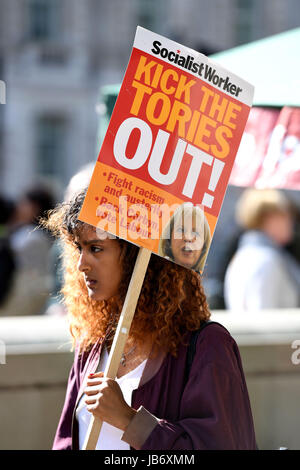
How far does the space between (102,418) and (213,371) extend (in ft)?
0.93

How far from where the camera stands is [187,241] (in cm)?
197

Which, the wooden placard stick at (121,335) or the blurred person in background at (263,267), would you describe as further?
the blurred person in background at (263,267)

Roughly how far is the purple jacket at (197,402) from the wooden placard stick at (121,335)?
81 mm

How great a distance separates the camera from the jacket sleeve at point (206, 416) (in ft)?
6.02

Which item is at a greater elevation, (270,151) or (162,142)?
(270,151)

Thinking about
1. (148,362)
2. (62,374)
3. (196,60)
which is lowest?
(62,374)

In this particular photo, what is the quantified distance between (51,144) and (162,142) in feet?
58.4

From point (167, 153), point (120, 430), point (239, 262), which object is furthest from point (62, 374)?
point (167, 153)

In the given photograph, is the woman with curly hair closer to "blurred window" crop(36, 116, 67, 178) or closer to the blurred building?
the blurred building

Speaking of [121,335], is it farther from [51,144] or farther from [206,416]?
[51,144]

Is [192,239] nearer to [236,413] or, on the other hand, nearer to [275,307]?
[236,413]

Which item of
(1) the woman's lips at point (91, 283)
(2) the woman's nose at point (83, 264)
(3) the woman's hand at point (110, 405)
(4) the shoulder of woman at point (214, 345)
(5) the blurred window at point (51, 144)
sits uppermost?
(5) the blurred window at point (51, 144)

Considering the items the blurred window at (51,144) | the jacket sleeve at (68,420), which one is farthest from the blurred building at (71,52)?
the jacket sleeve at (68,420)

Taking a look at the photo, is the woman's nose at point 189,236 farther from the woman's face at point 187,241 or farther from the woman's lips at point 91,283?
the woman's lips at point 91,283
